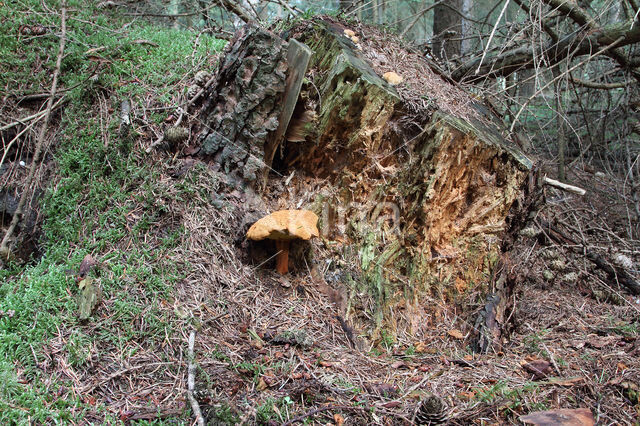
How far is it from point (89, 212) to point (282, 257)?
1.50 meters

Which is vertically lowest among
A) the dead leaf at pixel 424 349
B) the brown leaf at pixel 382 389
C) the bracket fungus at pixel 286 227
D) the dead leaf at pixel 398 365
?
the dead leaf at pixel 424 349

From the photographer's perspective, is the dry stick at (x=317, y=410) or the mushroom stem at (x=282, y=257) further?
the mushroom stem at (x=282, y=257)

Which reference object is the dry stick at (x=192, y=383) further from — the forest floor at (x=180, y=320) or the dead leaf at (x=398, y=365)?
the dead leaf at (x=398, y=365)

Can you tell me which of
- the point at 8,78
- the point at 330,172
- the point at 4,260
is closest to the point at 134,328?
the point at 4,260

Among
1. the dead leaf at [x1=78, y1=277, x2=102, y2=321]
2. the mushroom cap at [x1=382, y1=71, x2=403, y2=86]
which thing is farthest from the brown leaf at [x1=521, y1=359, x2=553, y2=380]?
the dead leaf at [x1=78, y1=277, x2=102, y2=321]

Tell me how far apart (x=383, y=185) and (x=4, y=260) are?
297 cm

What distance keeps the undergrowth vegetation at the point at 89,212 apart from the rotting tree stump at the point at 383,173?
72 centimetres

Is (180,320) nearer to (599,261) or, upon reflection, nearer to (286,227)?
(286,227)

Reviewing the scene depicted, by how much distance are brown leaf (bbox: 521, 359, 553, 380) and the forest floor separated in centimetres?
1

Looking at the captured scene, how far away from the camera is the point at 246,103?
10.4 feet

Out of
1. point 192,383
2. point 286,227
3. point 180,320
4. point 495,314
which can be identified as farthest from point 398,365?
point 180,320

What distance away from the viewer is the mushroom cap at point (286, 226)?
111 inches

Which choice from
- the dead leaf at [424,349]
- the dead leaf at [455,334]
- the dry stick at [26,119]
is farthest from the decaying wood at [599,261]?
the dry stick at [26,119]

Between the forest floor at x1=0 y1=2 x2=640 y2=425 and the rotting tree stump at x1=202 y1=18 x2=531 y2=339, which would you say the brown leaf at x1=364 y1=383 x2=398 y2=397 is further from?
the rotting tree stump at x1=202 y1=18 x2=531 y2=339
